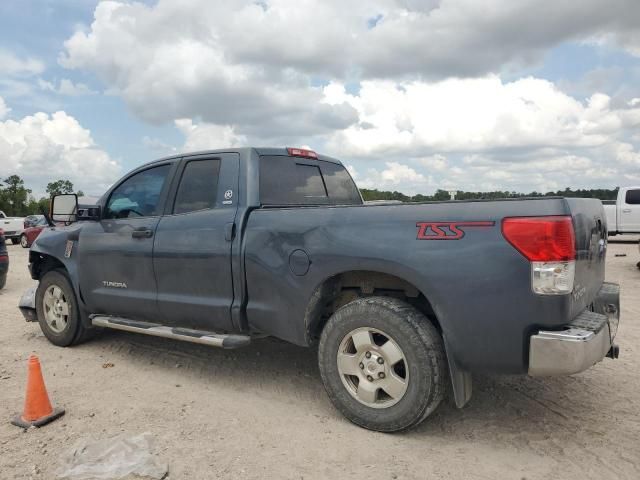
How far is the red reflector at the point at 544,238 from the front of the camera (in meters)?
2.82

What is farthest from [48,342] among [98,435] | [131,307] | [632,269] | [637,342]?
[632,269]

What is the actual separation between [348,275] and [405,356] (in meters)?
0.75

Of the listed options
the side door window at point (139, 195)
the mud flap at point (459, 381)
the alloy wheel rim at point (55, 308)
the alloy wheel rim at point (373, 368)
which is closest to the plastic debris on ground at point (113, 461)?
the alloy wheel rim at point (373, 368)

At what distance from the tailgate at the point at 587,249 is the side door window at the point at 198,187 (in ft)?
8.95

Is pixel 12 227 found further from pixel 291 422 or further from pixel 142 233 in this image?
pixel 291 422

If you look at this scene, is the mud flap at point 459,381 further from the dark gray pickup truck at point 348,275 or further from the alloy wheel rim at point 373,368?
the alloy wheel rim at point 373,368

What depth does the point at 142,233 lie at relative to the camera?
15.4 feet

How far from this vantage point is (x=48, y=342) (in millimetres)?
5793

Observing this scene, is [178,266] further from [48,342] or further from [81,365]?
[48,342]

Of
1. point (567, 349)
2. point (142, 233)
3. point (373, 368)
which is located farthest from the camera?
point (142, 233)

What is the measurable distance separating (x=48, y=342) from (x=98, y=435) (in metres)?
2.82

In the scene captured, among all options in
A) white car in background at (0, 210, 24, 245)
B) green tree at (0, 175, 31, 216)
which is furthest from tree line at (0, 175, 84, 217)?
white car in background at (0, 210, 24, 245)

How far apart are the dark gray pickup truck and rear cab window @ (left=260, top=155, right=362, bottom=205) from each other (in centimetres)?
2

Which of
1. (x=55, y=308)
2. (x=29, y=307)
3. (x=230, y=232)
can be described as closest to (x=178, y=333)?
(x=230, y=232)
